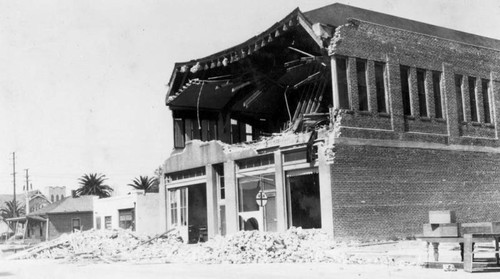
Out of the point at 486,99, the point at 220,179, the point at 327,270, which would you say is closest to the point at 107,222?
the point at 220,179

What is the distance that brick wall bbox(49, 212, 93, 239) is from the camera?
67000mm

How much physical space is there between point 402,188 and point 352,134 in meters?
3.61

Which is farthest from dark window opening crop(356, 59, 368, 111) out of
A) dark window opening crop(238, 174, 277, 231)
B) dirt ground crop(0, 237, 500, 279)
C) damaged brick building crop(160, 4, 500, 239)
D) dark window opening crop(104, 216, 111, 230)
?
dark window opening crop(104, 216, 111, 230)

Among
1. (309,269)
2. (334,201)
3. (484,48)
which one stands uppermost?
(484,48)

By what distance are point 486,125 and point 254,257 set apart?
16965mm

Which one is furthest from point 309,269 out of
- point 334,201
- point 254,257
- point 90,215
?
point 90,215

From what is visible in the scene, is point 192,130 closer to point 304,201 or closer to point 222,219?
point 222,219

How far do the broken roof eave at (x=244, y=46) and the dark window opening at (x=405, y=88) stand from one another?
479 centimetres

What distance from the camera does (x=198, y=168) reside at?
35.1 meters

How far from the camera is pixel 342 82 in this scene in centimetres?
2692

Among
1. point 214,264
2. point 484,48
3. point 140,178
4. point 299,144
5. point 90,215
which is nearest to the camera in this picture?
point 214,264

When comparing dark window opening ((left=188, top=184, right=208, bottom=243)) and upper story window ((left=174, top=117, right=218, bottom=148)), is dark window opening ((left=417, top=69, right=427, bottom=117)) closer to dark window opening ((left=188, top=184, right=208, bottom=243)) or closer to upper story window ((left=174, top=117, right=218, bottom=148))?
dark window opening ((left=188, top=184, right=208, bottom=243))

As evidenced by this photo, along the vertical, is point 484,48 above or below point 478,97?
above

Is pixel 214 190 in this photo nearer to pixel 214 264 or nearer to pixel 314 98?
pixel 314 98
